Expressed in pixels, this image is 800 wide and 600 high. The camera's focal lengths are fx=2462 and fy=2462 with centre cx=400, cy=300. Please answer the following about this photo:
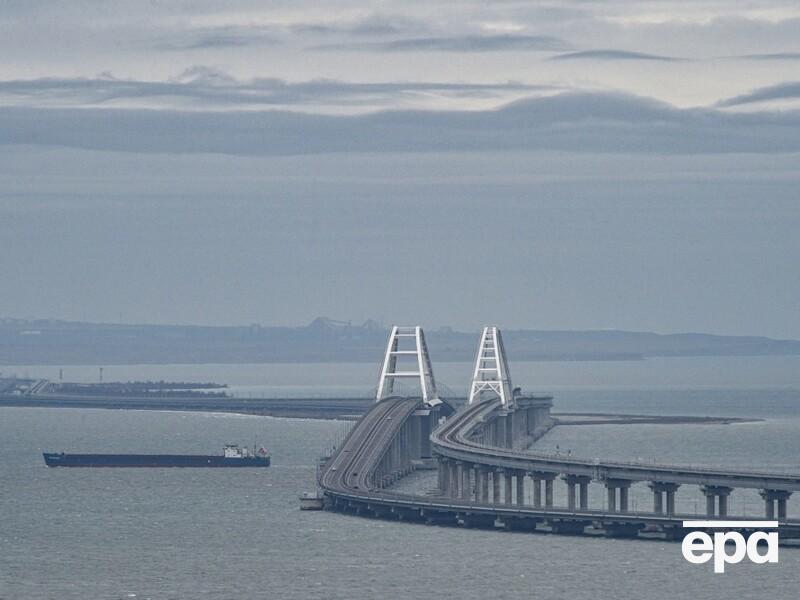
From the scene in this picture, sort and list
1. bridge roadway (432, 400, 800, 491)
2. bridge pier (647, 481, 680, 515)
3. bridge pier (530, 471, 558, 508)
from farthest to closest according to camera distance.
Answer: bridge pier (530, 471, 558, 508), bridge pier (647, 481, 680, 515), bridge roadway (432, 400, 800, 491)

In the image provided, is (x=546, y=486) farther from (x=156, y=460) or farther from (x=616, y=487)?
(x=156, y=460)

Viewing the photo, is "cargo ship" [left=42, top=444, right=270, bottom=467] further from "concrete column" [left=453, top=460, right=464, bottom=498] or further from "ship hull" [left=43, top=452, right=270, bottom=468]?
"concrete column" [left=453, top=460, right=464, bottom=498]

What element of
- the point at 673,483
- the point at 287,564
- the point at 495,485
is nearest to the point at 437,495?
the point at 495,485

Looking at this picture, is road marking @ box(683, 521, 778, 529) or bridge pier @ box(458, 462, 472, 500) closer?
road marking @ box(683, 521, 778, 529)

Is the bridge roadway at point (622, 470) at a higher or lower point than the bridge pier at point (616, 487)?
higher

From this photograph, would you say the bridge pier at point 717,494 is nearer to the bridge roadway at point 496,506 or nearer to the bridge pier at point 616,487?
the bridge roadway at point 496,506

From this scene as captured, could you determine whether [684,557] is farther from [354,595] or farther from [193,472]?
[193,472]

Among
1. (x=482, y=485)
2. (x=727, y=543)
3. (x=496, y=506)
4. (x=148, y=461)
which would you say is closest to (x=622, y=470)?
(x=496, y=506)

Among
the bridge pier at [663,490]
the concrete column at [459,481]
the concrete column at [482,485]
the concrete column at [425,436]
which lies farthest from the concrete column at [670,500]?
the concrete column at [425,436]

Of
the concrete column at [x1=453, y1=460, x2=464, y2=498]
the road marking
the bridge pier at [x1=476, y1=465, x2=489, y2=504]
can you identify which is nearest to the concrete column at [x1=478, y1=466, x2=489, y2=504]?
the bridge pier at [x1=476, y1=465, x2=489, y2=504]
